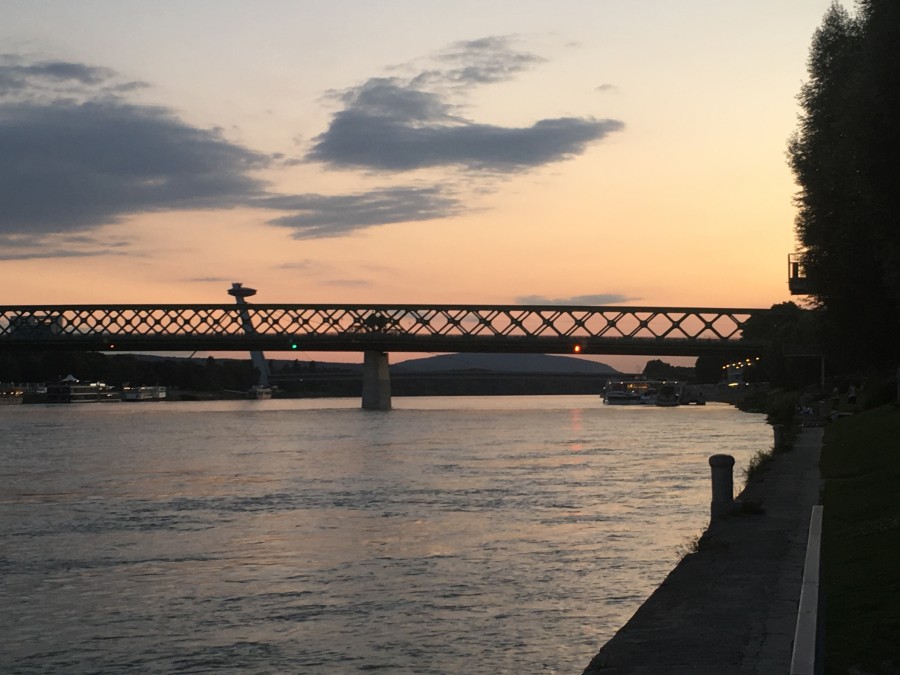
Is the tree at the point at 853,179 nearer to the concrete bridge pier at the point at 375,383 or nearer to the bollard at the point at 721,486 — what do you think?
the bollard at the point at 721,486

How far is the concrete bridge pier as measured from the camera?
175m

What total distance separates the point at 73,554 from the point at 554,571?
33.1ft

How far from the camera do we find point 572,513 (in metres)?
33.0

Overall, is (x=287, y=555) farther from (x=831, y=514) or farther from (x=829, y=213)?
(x=829, y=213)

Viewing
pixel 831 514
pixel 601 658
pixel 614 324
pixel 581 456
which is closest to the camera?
pixel 601 658

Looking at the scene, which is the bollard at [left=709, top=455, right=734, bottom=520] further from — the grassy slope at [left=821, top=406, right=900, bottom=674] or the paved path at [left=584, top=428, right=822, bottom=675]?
the grassy slope at [left=821, top=406, right=900, bottom=674]

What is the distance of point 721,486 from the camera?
84.9 feet

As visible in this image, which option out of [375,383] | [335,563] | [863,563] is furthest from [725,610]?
[375,383]

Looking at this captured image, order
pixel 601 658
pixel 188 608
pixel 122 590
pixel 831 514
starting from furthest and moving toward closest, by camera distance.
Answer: pixel 831 514, pixel 122 590, pixel 188 608, pixel 601 658

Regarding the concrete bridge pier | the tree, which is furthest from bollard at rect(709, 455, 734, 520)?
the concrete bridge pier

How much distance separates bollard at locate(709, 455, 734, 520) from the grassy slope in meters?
1.95

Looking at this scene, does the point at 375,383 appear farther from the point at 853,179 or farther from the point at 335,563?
the point at 335,563

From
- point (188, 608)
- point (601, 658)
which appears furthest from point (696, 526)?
point (601, 658)

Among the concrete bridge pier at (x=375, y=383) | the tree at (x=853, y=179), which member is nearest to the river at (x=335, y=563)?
the tree at (x=853, y=179)
